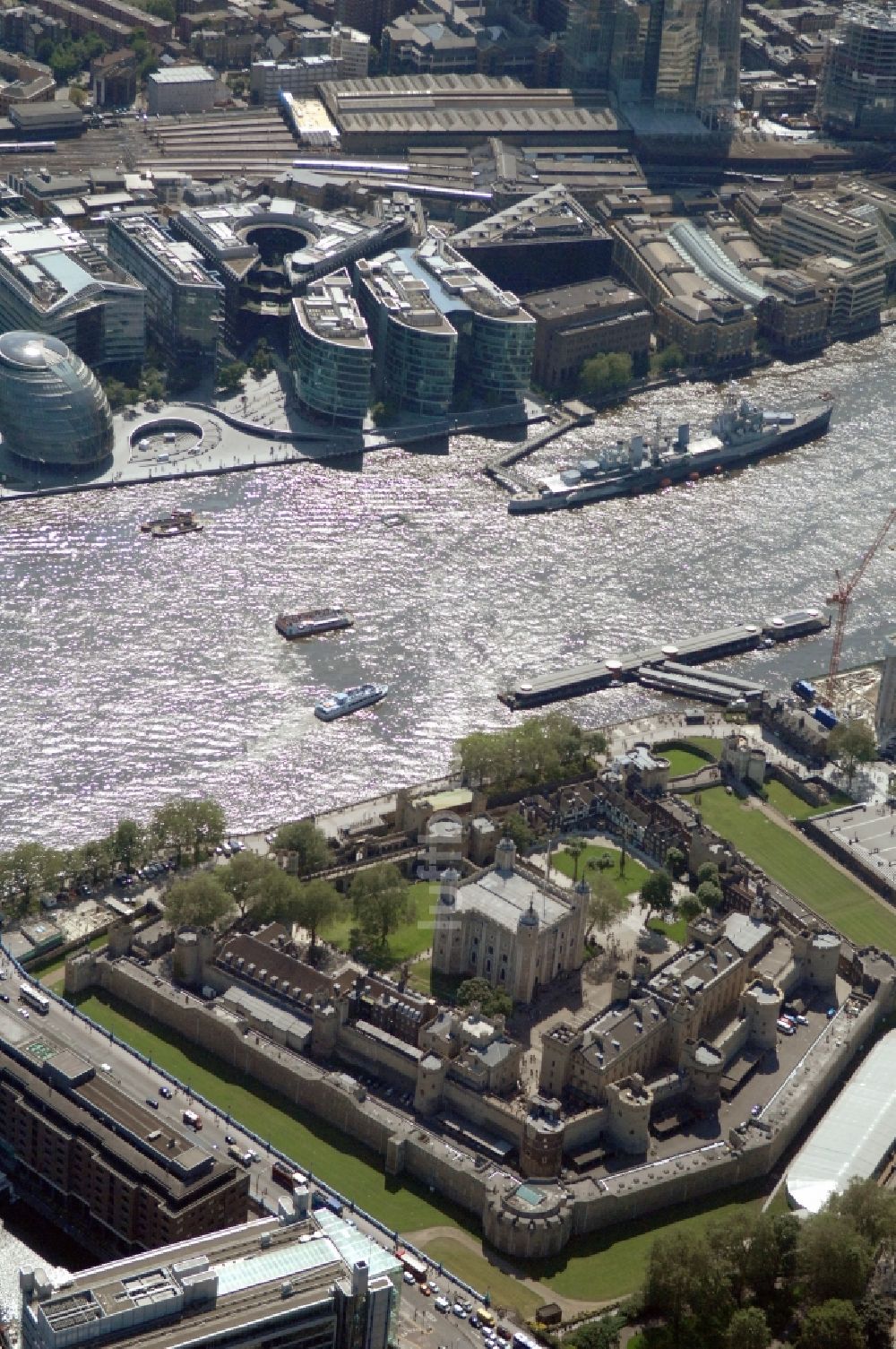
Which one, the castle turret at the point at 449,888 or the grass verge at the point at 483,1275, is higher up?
the castle turret at the point at 449,888

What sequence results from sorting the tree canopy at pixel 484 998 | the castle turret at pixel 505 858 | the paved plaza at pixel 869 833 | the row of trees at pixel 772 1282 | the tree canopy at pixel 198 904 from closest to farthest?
1. the row of trees at pixel 772 1282
2. the tree canopy at pixel 484 998
3. the tree canopy at pixel 198 904
4. the castle turret at pixel 505 858
5. the paved plaza at pixel 869 833

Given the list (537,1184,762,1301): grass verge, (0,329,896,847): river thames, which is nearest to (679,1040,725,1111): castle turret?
(537,1184,762,1301): grass verge

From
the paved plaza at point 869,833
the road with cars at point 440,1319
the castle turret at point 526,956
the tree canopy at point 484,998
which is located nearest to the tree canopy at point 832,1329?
the road with cars at point 440,1319

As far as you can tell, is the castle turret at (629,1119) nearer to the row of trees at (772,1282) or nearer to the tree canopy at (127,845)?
the row of trees at (772,1282)

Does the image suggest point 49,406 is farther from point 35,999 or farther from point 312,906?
point 35,999

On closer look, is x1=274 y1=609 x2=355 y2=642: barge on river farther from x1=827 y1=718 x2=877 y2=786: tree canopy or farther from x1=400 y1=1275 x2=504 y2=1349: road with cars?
x1=400 y1=1275 x2=504 y2=1349: road with cars

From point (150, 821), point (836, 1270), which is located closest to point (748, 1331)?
point (836, 1270)

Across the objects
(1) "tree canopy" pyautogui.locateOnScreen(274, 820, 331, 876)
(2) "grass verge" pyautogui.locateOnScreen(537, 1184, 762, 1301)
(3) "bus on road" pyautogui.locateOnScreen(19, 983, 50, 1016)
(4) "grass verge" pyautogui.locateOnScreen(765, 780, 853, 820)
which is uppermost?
(3) "bus on road" pyautogui.locateOnScreen(19, 983, 50, 1016)
